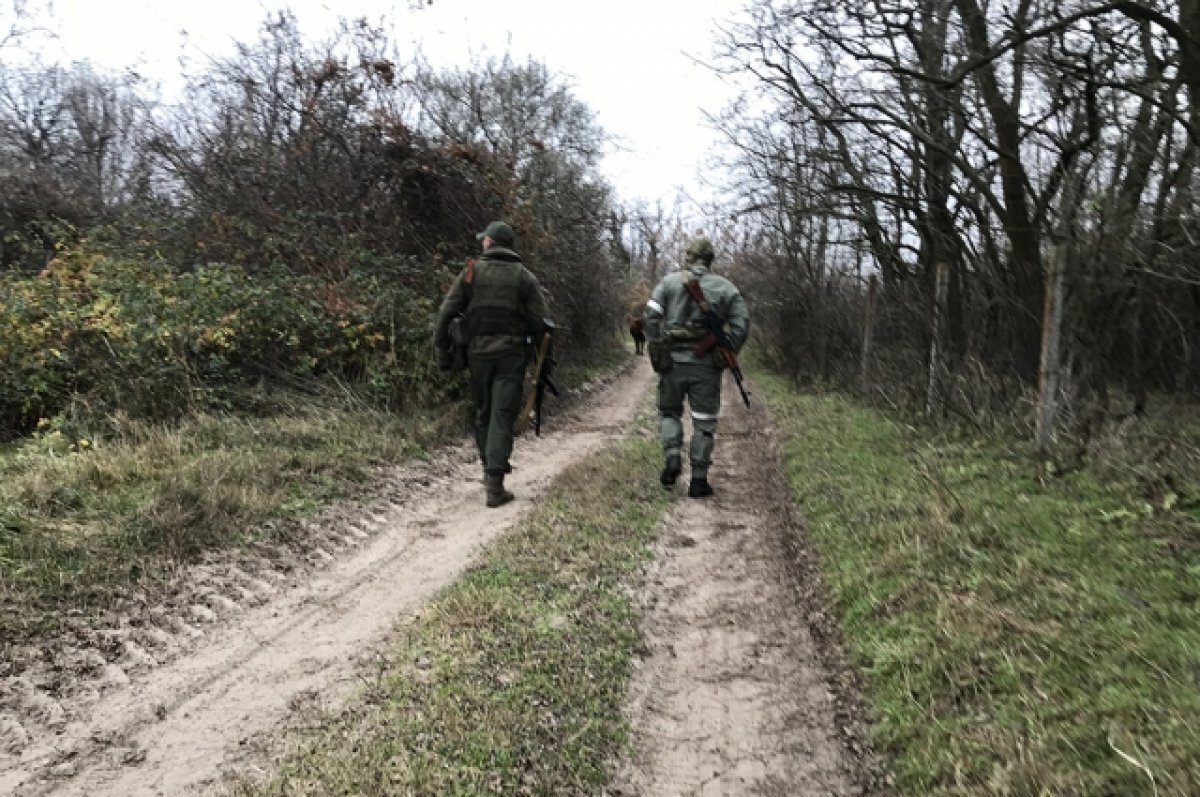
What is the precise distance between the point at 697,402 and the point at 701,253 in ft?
4.26

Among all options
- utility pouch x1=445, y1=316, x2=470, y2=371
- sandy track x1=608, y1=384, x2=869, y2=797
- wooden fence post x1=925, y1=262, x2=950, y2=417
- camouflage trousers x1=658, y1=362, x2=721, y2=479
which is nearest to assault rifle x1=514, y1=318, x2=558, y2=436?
utility pouch x1=445, y1=316, x2=470, y2=371

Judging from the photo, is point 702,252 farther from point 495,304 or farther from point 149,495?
point 149,495

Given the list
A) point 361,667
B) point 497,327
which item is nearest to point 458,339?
point 497,327

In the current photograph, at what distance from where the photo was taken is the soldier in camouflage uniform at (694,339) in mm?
6559

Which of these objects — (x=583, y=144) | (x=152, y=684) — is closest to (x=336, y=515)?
(x=152, y=684)

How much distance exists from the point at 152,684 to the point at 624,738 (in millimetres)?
2007

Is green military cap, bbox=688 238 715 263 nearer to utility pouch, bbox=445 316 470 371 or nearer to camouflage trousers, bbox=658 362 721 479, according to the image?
camouflage trousers, bbox=658 362 721 479

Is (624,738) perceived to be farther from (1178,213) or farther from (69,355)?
(69,355)

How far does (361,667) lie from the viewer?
3330 mm

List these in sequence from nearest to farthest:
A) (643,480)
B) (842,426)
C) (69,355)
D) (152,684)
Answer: (152,684), (643,480), (69,355), (842,426)

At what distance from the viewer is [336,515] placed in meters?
5.53

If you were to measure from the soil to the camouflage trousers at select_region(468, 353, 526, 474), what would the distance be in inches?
26.2

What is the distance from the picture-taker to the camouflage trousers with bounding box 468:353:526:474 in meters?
6.23

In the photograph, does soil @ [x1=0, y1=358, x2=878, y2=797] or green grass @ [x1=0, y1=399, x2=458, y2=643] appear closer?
soil @ [x1=0, y1=358, x2=878, y2=797]
